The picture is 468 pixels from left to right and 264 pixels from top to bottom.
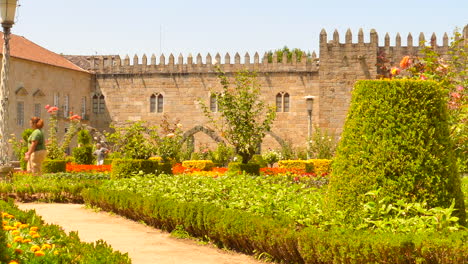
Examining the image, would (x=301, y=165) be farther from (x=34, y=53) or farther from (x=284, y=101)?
(x=34, y=53)

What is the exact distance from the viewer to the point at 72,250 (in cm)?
507

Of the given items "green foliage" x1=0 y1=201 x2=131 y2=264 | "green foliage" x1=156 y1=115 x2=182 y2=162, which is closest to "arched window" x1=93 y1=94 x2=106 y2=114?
"green foliage" x1=156 y1=115 x2=182 y2=162

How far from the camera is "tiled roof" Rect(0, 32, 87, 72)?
27.2 meters

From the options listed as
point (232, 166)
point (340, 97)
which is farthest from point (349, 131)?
point (340, 97)

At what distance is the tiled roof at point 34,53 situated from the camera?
27234 millimetres

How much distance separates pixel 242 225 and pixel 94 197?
5.01m

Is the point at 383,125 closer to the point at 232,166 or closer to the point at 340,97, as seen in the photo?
the point at 232,166

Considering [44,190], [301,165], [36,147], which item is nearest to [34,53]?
[301,165]

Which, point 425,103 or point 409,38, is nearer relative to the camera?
point 425,103

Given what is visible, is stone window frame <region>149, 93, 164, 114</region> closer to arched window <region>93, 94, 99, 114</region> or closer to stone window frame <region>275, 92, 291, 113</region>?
arched window <region>93, 94, 99, 114</region>

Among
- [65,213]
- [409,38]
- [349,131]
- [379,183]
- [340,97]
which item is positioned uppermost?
[409,38]

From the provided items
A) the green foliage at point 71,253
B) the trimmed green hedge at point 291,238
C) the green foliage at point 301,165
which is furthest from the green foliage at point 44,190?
the green foliage at point 301,165

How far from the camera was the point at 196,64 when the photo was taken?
97.5 feet

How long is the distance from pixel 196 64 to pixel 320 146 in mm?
8662
